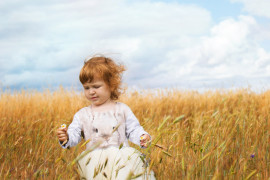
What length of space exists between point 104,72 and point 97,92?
0.19 m

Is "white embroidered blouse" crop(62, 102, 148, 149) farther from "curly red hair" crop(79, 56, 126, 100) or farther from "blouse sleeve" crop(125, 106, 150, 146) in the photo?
"curly red hair" crop(79, 56, 126, 100)

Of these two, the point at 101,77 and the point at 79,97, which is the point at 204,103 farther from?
the point at 101,77

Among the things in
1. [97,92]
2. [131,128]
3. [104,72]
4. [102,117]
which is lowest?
[131,128]

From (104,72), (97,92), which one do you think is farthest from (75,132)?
(104,72)

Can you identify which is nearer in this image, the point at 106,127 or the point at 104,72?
the point at 106,127

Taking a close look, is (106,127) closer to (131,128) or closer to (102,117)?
(102,117)

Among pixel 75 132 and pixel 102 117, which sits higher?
pixel 102 117

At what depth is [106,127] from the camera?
7.97 ft

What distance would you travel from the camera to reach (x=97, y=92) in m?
2.48

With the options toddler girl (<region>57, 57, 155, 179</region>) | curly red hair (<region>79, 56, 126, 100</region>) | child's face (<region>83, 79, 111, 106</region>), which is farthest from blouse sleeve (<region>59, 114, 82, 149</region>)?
curly red hair (<region>79, 56, 126, 100</region>)

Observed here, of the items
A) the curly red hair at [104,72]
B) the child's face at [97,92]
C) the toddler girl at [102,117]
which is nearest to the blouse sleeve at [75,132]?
the toddler girl at [102,117]

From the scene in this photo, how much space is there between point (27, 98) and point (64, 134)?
5.11m

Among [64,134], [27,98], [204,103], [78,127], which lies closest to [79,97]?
[27,98]

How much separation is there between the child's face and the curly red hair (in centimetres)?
4
